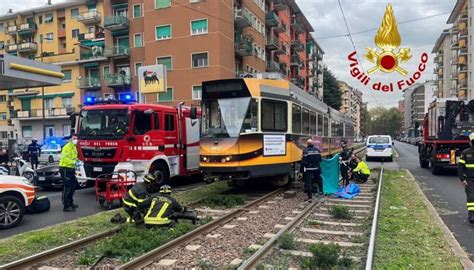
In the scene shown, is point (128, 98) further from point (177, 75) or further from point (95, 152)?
point (177, 75)

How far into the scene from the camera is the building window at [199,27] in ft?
125

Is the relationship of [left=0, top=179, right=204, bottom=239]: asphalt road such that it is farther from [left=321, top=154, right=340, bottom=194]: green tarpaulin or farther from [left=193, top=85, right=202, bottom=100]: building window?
[left=193, top=85, right=202, bottom=100]: building window

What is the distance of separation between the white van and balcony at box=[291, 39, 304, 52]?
39.1 meters

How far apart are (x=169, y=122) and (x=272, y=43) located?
39.4 metres

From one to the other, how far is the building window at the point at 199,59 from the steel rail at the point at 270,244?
1194 inches

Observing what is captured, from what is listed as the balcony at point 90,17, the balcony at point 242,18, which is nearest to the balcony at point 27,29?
the balcony at point 90,17

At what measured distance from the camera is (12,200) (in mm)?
8664

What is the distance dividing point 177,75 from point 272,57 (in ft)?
63.1

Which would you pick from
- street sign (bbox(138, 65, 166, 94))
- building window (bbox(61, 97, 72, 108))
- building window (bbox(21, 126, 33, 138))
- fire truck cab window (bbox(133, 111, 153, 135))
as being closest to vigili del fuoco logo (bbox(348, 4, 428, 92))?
fire truck cab window (bbox(133, 111, 153, 135))

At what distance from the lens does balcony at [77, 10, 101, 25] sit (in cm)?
4876

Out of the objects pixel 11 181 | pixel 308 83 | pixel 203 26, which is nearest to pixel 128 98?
pixel 11 181

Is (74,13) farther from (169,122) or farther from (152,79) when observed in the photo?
(169,122)

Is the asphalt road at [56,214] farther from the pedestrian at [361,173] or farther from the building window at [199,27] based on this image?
the building window at [199,27]

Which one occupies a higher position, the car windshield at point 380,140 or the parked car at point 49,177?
the car windshield at point 380,140
